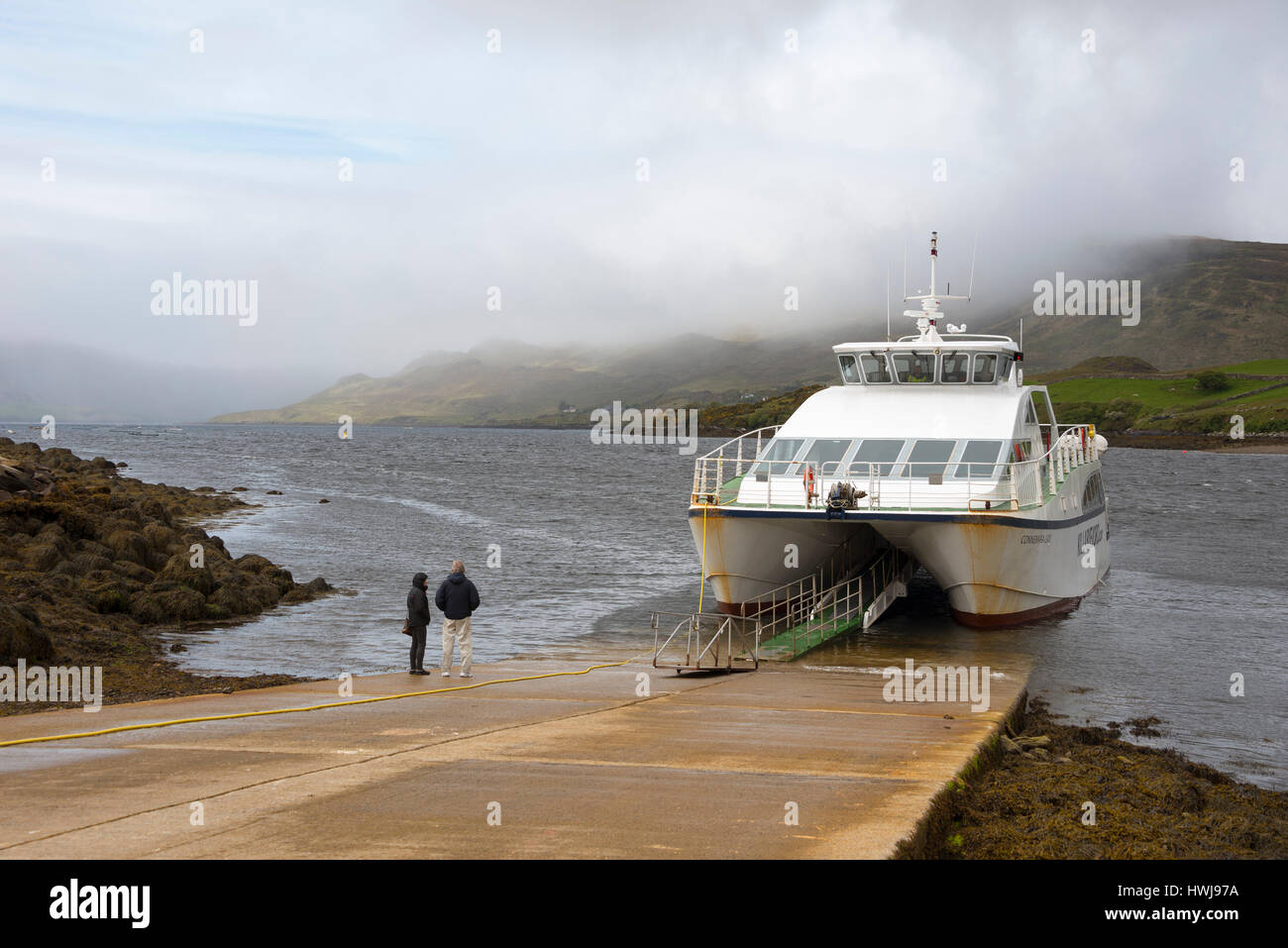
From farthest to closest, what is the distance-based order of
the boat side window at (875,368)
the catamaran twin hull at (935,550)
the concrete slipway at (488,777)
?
the boat side window at (875,368) → the catamaran twin hull at (935,550) → the concrete slipway at (488,777)

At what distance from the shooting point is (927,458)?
20.8 meters

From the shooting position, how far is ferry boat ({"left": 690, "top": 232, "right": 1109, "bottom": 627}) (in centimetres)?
1953

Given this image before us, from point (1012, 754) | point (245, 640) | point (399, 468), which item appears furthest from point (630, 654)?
point (399, 468)

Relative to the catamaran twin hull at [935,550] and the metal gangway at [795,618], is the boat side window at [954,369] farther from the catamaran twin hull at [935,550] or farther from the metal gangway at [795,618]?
the metal gangway at [795,618]

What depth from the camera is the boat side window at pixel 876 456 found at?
20734 mm

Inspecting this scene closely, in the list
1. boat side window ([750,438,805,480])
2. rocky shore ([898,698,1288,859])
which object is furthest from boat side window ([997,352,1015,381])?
rocky shore ([898,698,1288,859])

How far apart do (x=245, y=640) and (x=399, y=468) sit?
3031 inches

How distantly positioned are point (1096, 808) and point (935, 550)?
10672 millimetres

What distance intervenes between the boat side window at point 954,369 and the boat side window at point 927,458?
3.09 m

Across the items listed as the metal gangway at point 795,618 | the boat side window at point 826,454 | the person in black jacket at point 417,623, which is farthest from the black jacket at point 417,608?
the boat side window at point 826,454

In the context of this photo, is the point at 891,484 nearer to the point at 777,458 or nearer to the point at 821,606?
the point at 777,458

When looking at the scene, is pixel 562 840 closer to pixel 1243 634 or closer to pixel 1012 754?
pixel 1012 754

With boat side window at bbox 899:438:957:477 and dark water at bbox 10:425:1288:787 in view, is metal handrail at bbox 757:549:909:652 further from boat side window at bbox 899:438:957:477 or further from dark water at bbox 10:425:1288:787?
boat side window at bbox 899:438:957:477
